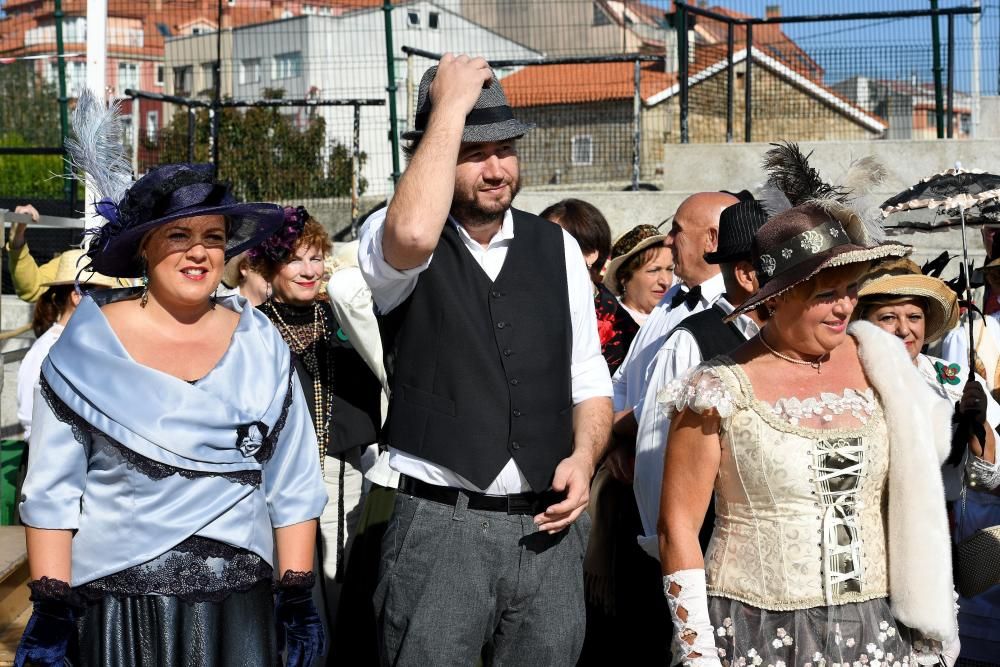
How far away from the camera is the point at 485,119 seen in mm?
3051

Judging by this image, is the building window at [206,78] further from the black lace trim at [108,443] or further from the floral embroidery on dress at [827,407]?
the floral embroidery on dress at [827,407]

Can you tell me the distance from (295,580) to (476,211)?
1067 mm

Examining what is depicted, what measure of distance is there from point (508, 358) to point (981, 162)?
7679 mm

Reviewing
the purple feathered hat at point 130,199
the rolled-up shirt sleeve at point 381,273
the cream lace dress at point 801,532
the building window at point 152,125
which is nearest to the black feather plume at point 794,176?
the cream lace dress at point 801,532

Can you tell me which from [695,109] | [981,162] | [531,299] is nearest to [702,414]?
[531,299]

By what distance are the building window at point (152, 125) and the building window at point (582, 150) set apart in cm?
479

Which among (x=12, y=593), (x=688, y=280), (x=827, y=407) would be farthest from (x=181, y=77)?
(x=827, y=407)

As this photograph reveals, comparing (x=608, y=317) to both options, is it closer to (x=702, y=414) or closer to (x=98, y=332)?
(x=702, y=414)

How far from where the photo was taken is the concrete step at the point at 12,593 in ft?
15.1

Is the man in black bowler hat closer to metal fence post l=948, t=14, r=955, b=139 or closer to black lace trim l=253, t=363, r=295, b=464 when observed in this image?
black lace trim l=253, t=363, r=295, b=464

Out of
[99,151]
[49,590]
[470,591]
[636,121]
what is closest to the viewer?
[49,590]

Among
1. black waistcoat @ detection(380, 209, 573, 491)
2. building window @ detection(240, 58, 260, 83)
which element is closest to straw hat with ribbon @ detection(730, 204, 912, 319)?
black waistcoat @ detection(380, 209, 573, 491)

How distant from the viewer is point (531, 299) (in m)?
3.11

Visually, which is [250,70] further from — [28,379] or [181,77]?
[28,379]
